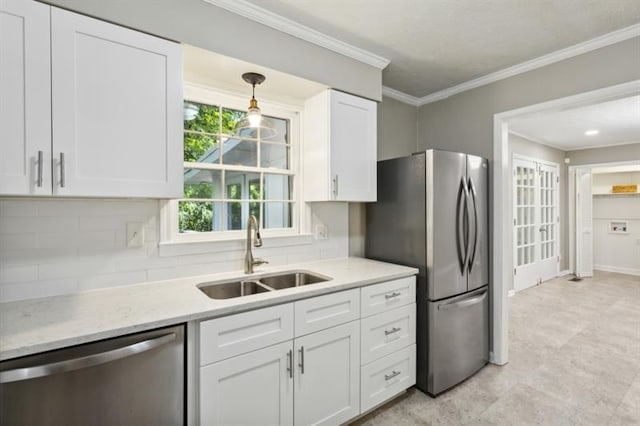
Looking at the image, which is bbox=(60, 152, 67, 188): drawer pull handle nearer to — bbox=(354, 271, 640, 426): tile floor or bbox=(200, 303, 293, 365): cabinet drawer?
bbox=(200, 303, 293, 365): cabinet drawer

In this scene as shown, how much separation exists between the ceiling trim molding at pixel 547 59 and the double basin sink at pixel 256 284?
2281 mm

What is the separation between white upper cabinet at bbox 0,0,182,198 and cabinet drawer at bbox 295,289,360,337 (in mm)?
914

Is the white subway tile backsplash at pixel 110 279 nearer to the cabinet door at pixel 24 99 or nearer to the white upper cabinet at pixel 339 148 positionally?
the cabinet door at pixel 24 99

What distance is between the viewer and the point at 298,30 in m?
2.04

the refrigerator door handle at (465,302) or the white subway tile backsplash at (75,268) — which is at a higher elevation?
the white subway tile backsplash at (75,268)

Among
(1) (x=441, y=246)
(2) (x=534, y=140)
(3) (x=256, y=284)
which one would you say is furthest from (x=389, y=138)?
(2) (x=534, y=140)

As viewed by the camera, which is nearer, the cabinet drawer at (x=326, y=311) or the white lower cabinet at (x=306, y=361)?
the white lower cabinet at (x=306, y=361)

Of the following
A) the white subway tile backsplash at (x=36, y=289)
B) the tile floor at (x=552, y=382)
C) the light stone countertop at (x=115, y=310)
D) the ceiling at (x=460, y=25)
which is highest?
the ceiling at (x=460, y=25)

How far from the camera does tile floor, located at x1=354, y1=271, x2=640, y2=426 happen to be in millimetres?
2070

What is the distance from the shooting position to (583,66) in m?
2.29

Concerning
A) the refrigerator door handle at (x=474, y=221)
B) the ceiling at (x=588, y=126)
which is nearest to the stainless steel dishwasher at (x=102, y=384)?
the refrigerator door handle at (x=474, y=221)

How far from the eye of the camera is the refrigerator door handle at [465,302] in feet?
7.57

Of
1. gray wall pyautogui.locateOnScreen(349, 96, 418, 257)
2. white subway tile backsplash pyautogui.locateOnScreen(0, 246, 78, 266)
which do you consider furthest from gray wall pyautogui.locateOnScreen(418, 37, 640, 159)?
white subway tile backsplash pyautogui.locateOnScreen(0, 246, 78, 266)

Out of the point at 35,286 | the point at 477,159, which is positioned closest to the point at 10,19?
the point at 35,286
